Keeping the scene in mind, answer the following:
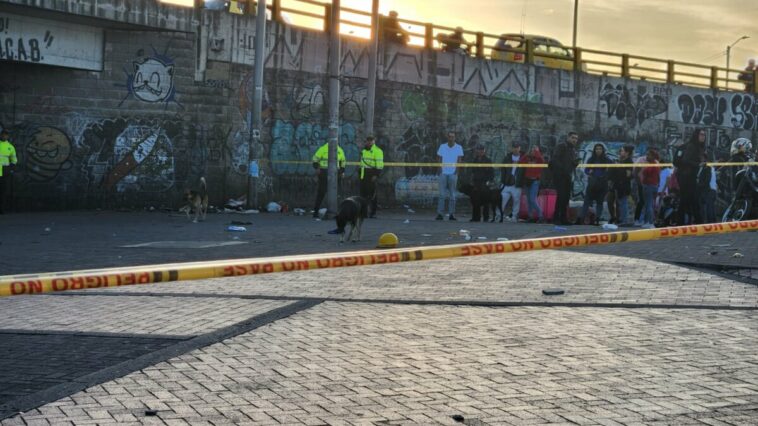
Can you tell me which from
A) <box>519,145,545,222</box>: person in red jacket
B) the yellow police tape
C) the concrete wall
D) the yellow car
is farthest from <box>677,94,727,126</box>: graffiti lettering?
the yellow police tape

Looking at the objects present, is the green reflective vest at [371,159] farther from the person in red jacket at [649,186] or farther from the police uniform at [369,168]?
the person in red jacket at [649,186]

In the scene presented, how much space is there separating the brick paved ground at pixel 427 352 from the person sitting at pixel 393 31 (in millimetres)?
20221

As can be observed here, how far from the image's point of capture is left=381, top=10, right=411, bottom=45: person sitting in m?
30.0

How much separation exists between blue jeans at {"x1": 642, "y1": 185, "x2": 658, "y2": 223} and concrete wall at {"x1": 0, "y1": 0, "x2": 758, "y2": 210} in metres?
9.65

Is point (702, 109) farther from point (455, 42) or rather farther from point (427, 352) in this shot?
point (427, 352)

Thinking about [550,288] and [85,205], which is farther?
[85,205]

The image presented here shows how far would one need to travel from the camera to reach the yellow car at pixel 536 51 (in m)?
33.6

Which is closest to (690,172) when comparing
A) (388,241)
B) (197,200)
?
(388,241)

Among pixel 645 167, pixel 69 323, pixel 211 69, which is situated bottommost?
pixel 69 323

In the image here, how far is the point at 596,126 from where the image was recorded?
116ft

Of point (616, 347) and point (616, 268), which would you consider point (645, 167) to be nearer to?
point (616, 268)

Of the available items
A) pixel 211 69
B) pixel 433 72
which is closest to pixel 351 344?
pixel 211 69

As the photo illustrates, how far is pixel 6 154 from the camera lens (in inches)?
854

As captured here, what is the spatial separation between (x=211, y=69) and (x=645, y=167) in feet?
35.5
